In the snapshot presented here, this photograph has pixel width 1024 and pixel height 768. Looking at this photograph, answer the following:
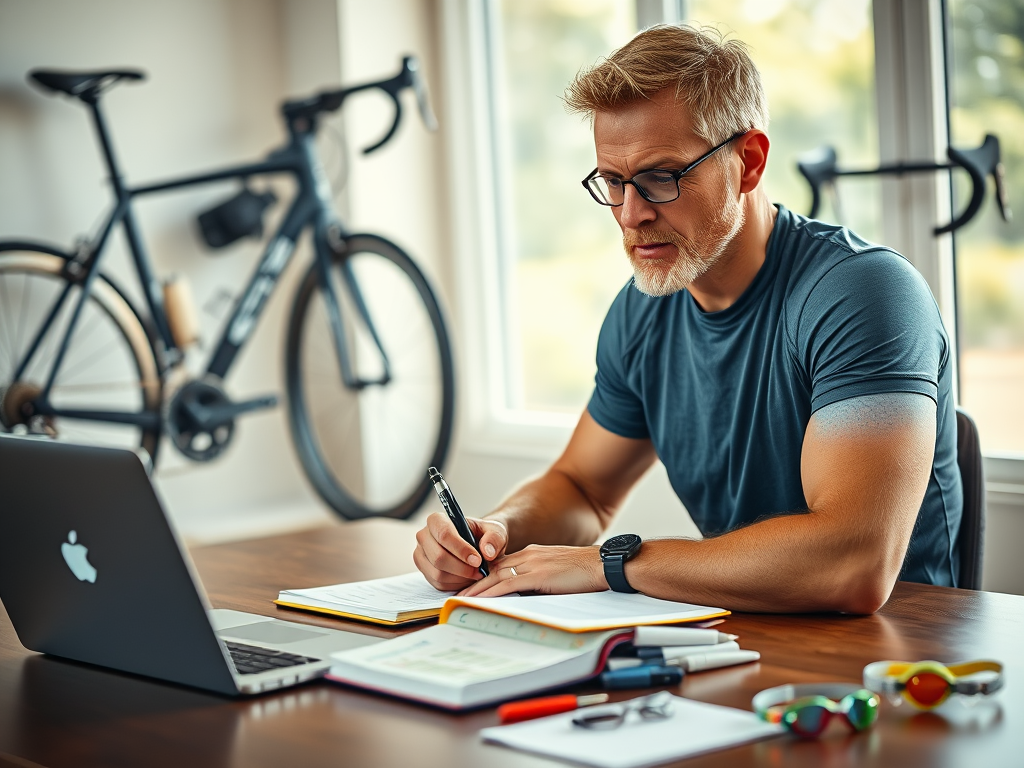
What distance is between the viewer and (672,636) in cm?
104

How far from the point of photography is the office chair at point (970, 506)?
154cm

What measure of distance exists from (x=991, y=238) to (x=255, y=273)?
1.90 metres

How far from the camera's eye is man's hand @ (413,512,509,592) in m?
1.37

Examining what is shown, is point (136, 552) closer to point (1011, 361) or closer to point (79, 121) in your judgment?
point (1011, 361)

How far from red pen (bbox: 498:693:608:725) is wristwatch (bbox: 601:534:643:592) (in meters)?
0.33

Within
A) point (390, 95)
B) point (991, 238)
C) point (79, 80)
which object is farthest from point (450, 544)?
point (79, 80)

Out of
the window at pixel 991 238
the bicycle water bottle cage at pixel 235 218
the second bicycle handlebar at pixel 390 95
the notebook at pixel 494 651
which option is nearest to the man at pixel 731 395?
the notebook at pixel 494 651

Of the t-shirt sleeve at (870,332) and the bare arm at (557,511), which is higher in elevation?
the t-shirt sleeve at (870,332)

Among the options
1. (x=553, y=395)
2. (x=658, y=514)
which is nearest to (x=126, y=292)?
(x=553, y=395)

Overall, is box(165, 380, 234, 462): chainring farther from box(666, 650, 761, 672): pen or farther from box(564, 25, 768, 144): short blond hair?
box(666, 650, 761, 672): pen

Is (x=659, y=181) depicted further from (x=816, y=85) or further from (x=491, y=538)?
(x=816, y=85)

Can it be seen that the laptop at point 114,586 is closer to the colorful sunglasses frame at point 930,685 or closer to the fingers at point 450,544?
the fingers at point 450,544

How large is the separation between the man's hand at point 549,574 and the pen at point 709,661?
0.28 metres

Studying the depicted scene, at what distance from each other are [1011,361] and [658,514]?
97 cm
